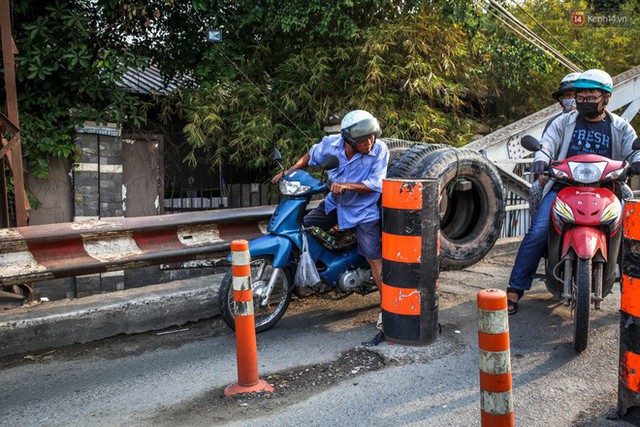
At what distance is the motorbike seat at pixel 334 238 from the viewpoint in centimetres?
523

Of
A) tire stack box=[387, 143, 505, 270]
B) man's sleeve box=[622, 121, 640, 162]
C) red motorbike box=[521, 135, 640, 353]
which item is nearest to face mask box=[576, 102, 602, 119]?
man's sleeve box=[622, 121, 640, 162]

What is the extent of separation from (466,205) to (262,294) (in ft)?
8.00

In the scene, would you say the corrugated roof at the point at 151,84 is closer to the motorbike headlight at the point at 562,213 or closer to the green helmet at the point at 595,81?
the green helmet at the point at 595,81

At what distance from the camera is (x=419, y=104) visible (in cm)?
969

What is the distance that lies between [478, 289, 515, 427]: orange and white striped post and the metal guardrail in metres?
3.46

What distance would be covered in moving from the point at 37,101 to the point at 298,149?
3691 mm

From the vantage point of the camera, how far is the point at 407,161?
579cm

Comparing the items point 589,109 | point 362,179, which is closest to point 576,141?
point 589,109

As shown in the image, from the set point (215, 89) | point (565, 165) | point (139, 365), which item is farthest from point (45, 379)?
point (215, 89)

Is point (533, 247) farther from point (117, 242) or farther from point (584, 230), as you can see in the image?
point (117, 242)

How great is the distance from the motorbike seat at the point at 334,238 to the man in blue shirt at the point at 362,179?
16 cm

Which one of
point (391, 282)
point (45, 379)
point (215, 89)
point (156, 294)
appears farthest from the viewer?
point (215, 89)

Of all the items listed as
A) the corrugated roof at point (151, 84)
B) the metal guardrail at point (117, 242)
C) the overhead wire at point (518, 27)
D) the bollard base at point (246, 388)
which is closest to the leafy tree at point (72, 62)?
the corrugated roof at point (151, 84)

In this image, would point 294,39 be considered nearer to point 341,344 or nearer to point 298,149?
point 298,149
